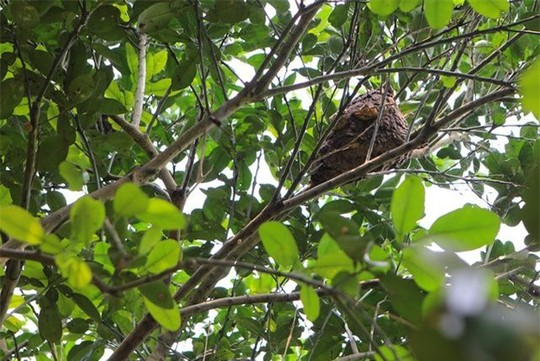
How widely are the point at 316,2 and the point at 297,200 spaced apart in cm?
35

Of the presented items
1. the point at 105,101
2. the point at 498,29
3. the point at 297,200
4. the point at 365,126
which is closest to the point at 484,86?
the point at 365,126

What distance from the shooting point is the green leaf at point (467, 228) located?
1.98 feet

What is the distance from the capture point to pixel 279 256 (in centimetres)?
69

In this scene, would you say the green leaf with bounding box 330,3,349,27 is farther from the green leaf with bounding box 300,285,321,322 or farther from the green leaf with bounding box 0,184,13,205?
the green leaf with bounding box 300,285,321,322

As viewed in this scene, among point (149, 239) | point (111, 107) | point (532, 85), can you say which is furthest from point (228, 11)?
point (532, 85)

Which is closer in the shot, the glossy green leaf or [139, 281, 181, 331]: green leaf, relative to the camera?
the glossy green leaf

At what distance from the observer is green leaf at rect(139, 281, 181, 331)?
75 cm

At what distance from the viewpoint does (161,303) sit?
0.75m

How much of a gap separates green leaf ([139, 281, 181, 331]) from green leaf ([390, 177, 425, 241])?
271 millimetres

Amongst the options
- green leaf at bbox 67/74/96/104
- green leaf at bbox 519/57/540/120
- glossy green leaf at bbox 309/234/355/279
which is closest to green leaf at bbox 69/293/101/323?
green leaf at bbox 67/74/96/104

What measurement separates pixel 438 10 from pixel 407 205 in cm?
46

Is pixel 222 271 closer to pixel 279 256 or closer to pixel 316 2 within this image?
pixel 316 2

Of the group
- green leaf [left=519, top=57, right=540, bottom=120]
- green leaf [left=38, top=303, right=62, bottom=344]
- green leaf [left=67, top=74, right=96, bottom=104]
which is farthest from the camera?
green leaf [left=38, top=303, right=62, bottom=344]

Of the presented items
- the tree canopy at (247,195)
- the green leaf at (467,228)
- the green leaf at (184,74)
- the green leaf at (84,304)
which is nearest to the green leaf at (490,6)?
the tree canopy at (247,195)
